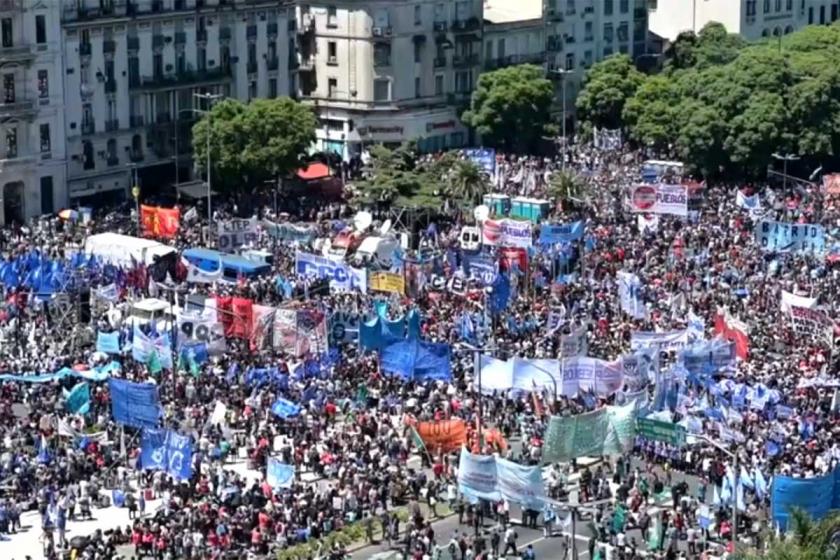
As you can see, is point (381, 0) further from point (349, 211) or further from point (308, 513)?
point (308, 513)

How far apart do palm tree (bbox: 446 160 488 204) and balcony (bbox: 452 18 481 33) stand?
56.6 feet

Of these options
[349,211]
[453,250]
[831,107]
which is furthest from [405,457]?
[831,107]

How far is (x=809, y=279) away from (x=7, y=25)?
3927 cm

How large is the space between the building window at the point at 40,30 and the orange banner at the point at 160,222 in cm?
1147

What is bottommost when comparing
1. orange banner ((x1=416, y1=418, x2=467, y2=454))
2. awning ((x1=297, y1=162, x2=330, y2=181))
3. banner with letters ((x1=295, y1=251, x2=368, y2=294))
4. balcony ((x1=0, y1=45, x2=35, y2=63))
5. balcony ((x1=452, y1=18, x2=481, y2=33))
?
orange banner ((x1=416, y1=418, x2=467, y2=454))

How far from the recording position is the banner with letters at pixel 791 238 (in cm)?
8662

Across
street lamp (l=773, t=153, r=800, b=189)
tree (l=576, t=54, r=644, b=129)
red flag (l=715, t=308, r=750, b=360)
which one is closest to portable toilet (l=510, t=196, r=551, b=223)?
street lamp (l=773, t=153, r=800, b=189)

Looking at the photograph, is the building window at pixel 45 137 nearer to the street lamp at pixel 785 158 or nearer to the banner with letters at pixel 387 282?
the banner with letters at pixel 387 282

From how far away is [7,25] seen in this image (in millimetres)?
99562

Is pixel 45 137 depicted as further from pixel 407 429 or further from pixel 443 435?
pixel 443 435

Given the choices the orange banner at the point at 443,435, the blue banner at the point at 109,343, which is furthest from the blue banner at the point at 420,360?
the blue banner at the point at 109,343

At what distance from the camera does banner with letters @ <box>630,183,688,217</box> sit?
93.4 metres

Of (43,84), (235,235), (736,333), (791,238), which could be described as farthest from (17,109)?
(736,333)

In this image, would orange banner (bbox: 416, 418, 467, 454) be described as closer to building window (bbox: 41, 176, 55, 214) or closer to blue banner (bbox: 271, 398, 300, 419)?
blue banner (bbox: 271, 398, 300, 419)
